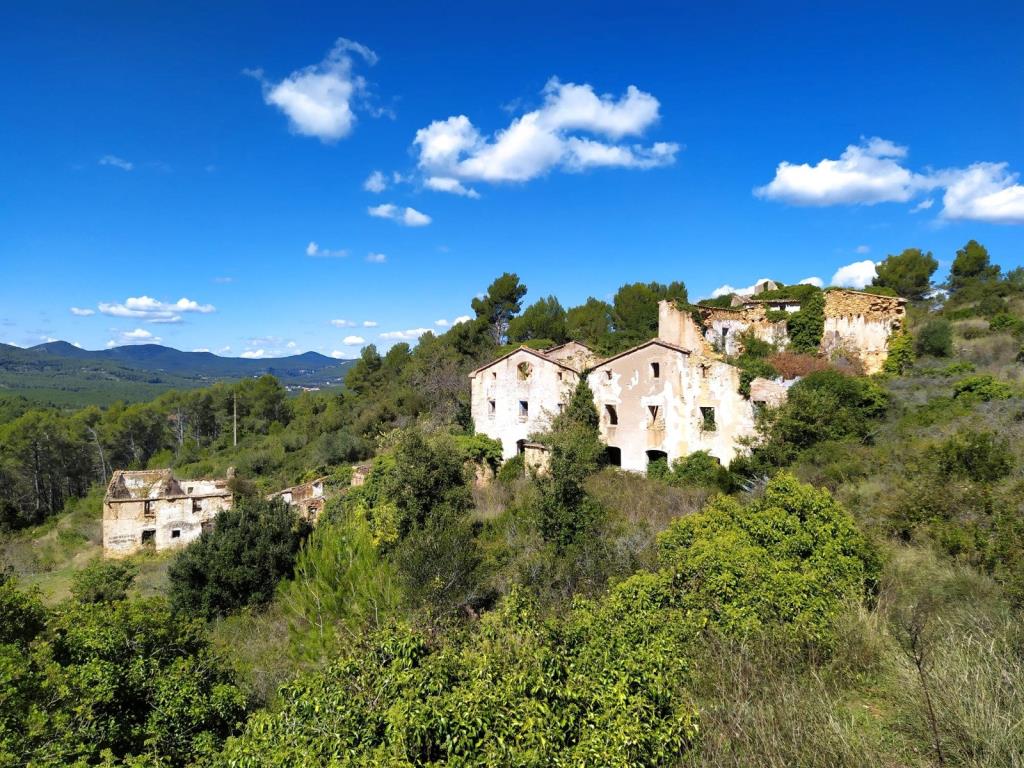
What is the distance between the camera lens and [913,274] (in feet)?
118

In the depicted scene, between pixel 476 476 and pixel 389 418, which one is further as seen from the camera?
pixel 389 418

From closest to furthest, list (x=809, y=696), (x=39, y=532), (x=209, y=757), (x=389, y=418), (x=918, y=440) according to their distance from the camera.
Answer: (x=809, y=696) < (x=209, y=757) < (x=918, y=440) < (x=39, y=532) < (x=389, y=418)

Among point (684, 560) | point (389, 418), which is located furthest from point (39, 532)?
point (684, 560)

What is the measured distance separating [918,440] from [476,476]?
15.1 metres

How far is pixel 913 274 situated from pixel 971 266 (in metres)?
4.51

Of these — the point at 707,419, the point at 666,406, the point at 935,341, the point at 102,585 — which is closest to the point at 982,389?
the point at 707,419

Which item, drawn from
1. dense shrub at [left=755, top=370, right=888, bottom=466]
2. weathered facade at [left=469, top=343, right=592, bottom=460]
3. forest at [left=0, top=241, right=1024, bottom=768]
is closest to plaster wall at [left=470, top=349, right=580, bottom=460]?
weathered facade at [left=469, top=343, right=592, bottom=460]

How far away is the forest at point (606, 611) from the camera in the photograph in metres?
4.32

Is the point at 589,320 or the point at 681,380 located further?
the point at 589,320

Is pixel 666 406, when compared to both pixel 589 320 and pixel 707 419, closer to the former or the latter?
pixel 707 419

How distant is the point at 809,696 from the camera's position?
5000 mm

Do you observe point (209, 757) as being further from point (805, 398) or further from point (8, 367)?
point (8, 367)

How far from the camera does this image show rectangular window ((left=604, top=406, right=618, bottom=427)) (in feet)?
68.1

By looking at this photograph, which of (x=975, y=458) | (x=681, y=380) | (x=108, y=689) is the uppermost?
(x=681, y=380)
